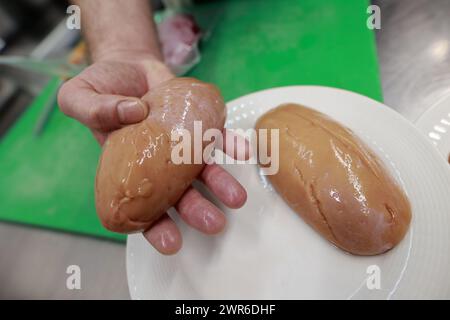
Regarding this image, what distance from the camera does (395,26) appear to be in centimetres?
138

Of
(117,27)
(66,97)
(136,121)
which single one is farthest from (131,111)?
(117,27)

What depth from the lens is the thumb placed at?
0.81 metres

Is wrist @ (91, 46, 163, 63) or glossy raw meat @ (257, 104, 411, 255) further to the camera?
wrist @ (91, 46, 163, 63)

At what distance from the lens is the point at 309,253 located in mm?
880

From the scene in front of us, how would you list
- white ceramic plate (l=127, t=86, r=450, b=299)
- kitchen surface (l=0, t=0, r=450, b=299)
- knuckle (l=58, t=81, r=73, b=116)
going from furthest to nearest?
kitchen surface (l=0, t=0, r=450, b=299) < knuckle (l=58, t=81, r=73, b=116) < white ceramic plate (l=127, t=86, r=450, b=299)

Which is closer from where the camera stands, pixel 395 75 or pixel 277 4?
pixel 395 75

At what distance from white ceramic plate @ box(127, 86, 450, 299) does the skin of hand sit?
3.6 inches

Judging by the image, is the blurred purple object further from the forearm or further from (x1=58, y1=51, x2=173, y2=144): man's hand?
(x1=58, y1=51, x2=173, y2=144): man's hand

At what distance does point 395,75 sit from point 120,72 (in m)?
1.02

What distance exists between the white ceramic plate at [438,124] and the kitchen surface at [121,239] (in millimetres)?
45

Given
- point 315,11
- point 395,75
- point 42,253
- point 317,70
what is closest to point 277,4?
point 315,11

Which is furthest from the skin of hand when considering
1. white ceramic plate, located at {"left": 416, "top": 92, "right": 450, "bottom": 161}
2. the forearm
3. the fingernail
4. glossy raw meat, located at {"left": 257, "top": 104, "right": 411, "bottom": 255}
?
white ceramic plate, located at {"left": 416, "top": 92, "right": 450, "bottom": 161}
